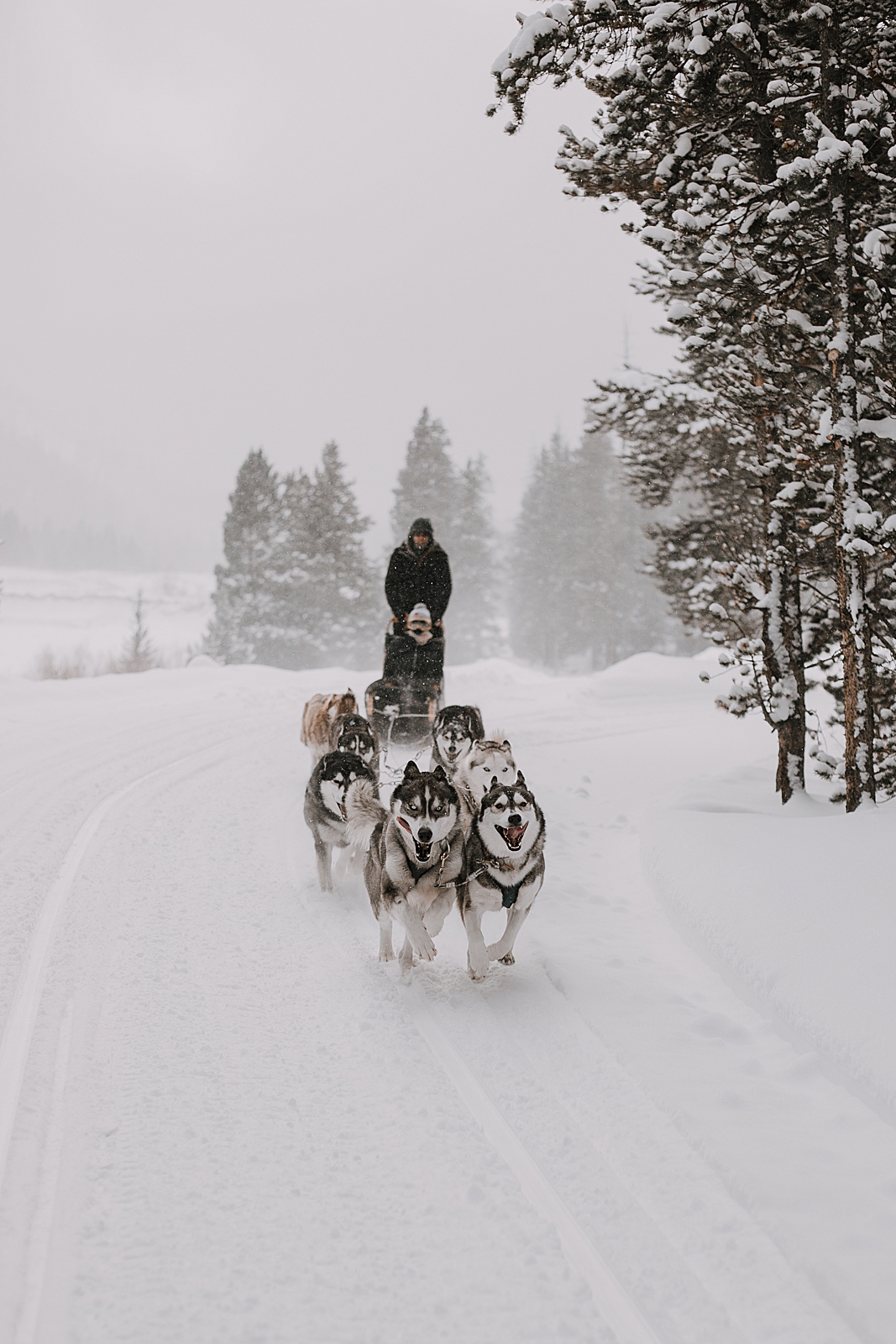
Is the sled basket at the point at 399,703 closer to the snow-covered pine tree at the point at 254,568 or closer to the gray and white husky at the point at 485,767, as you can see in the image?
the gray and white husky at the point at 485,767

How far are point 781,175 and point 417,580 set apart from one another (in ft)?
20.9

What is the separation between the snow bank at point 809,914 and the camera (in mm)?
3605

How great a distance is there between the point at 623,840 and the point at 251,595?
31041 mm

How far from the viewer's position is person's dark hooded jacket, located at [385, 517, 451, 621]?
10.6 m

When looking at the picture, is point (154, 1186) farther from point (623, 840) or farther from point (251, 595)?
point (251, 595)

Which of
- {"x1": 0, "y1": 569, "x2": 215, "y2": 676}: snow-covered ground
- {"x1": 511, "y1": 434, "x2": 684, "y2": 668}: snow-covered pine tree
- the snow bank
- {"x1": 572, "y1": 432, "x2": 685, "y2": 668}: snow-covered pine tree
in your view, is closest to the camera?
the snow bank

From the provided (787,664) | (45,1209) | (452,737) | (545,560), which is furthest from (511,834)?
(545,560)

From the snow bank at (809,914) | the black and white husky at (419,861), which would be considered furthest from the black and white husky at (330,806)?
the snow bank at (809,914)

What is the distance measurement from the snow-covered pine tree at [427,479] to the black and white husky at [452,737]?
33030 mm

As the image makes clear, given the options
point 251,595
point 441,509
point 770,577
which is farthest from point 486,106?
point 441,509

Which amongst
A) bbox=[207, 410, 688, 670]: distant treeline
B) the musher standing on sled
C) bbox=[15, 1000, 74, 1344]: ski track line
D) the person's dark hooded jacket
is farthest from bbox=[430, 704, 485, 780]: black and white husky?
bbox=[207, 410, 688, 670]: distant treeline

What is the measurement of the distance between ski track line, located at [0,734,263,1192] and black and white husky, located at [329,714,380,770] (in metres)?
2.30

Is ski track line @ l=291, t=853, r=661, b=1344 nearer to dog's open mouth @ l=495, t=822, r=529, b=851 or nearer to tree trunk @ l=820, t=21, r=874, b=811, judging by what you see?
dog's open mouth @ l=495, t=822, r=529, b=851

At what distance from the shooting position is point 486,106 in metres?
5.92
